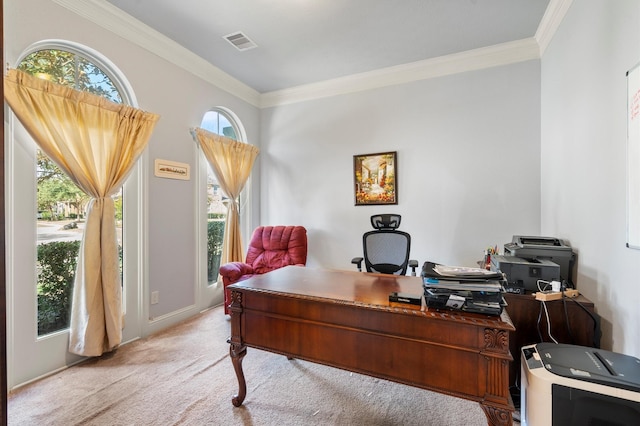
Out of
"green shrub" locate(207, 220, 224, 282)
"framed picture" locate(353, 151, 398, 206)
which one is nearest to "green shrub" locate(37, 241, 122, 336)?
"green shrub" locate(207, 220, 224, 282)

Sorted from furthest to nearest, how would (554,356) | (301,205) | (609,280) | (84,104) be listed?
(301,205) → (84,104) → (609,280) → (554,356)

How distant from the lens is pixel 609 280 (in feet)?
5.22

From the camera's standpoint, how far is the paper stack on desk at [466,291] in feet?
4.17

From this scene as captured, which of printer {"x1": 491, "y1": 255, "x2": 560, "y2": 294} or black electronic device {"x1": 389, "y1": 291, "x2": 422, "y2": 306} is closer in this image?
black electronic device {"x1": 389, "y1": 291, "x2": 422, "y2": 306}

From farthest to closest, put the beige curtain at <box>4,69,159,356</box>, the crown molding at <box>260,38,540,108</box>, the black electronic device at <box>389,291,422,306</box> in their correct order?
the crown molding at <box>260,38,540,108</box>
the beige curtain at <box>4,69,159,356</box>
the black electronic device at <box>389,291,422,306</box>

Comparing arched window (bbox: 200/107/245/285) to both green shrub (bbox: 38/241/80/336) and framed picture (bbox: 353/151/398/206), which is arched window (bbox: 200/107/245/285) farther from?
framed picture (bbox: 353/151/398/206)

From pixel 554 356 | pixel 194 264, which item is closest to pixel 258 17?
pixel 194 264

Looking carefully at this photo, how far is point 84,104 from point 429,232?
11.5ft

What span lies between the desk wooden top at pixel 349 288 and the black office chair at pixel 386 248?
86 centimetres

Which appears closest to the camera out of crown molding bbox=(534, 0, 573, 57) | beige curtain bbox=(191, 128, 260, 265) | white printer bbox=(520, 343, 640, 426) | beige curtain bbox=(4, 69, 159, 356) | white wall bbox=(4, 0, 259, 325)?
white printer bbox=(520, 343, 640, 426)

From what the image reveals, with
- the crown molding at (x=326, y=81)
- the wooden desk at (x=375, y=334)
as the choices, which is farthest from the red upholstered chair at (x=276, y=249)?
the crown molding at (x=326, y=81)

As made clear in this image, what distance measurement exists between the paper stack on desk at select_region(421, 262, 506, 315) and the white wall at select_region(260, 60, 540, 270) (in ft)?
6.58

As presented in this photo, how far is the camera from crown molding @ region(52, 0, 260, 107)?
2332 millimetres

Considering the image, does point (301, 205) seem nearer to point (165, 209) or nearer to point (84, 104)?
point (165, 209)
